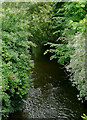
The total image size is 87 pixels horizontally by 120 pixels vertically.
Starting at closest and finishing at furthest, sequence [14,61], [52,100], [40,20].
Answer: [14,61]
[52,100]
[40,20]

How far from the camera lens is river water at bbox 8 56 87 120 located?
4188mm

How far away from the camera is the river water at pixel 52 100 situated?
4.19m

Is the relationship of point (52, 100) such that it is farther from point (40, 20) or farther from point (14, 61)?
point (40, 20)

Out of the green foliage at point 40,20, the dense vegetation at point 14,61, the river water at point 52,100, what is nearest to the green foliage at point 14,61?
the dense vegetation at point 14,61

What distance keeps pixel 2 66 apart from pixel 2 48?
23.3 inches

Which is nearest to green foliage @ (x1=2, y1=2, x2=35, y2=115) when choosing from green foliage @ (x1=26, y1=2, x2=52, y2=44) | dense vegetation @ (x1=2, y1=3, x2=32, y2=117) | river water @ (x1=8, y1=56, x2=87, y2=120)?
dense vegetation @ (x1=2, y1=3, x2=32, y2=117)

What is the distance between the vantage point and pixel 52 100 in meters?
4.96

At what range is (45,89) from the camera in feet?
18.8

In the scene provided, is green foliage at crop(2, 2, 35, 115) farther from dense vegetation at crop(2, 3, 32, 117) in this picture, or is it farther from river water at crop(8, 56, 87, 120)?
river water at crop(8, 56, 87, 120)

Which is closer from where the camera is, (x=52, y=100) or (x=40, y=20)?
(x=52, y=100)

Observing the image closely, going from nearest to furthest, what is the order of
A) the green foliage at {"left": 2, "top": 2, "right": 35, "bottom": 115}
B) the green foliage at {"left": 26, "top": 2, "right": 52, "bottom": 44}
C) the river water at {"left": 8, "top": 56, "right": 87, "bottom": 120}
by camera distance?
1. the green foliage at {"left": 2, "top": 2, "right": 35, "bottom": 115}
2. the river water at {"left": 8, "top": 56, "right": 87, "bottom": 120}
3. the green foliage at {"left": 26, "top": 2, "right": 52, "bottom": 44}

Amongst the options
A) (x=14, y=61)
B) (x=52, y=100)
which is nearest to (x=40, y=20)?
(x=52, y=100)

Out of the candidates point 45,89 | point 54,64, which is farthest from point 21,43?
point 54,64

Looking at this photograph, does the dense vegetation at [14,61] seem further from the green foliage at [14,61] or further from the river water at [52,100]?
the river water at [52,100]
